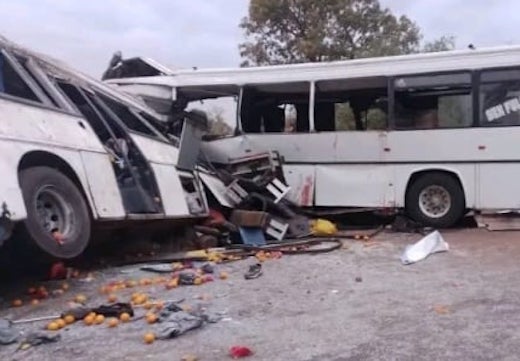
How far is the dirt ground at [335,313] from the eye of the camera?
4828mm

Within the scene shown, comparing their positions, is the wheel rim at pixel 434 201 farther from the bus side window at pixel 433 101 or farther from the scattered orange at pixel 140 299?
the scattered orange at pixel 140 299

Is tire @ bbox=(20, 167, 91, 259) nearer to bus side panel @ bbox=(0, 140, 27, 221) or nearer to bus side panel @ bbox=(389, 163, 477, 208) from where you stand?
bus side panel @ bbox=(0, 140, 27, 221)

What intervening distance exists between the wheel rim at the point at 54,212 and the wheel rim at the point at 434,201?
21.4ft

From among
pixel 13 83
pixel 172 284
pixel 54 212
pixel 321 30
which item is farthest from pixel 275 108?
pixel 321 30

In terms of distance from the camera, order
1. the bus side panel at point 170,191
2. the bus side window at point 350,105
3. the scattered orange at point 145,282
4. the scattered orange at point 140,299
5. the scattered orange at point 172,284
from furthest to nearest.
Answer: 1. the bus side window at point 350,105
2. the bus side panel at point 170,191
3. the scattered orange at point 145,282
4. the scattered orange at point 172,284
5. the scattered orange at point 140,299

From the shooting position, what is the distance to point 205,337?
5.18m

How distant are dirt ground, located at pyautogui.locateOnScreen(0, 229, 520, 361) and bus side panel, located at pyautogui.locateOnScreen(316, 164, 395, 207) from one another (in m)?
3.29

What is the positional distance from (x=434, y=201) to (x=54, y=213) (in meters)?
6.80

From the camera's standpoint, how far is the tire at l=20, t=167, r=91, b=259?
6414mm

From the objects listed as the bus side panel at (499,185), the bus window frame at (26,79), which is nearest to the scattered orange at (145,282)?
the bus window frame at (26,79)

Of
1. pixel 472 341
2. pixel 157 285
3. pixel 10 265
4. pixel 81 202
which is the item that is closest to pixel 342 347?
pixel 472 341

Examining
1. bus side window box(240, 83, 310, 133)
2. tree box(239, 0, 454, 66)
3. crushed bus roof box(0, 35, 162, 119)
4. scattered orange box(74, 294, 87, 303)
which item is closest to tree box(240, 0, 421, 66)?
tree box(239, 0, 454, 66)

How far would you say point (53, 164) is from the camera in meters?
7.06

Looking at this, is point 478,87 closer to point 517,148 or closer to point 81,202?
point 517,148
